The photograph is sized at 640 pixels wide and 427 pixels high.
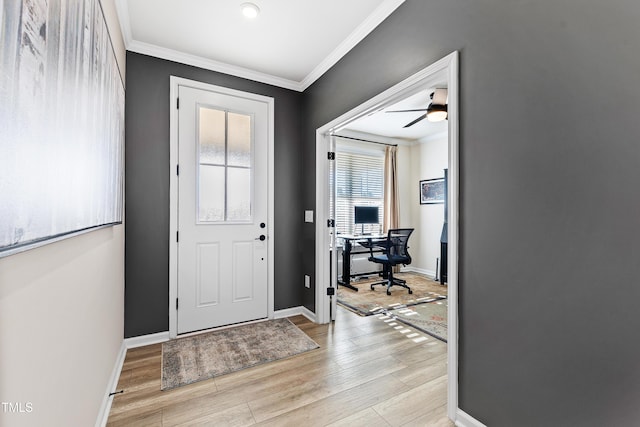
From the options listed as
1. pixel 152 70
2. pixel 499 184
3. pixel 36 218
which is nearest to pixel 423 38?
pixel 499 184

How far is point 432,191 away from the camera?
18.5ft

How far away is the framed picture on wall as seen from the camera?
545cm

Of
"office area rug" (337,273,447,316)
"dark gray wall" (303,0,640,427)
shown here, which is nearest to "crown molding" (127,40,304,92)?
"dark gray wall" (303,0,640,427)

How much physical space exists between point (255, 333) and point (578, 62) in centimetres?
296

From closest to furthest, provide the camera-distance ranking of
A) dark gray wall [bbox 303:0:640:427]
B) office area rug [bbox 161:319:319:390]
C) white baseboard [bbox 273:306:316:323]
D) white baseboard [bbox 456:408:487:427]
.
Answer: dark gray wall [bbox 303:0:640:427] → white baseboard [bbox 456:408:487:427] → office area rug [bbox 161:319:319:390] → white baseboard [bbox 273:306:316:323]

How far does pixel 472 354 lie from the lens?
5.24 ft

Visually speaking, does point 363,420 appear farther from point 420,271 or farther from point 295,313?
point 420,271

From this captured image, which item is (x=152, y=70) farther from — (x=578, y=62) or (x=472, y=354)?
(x=472, y=354)

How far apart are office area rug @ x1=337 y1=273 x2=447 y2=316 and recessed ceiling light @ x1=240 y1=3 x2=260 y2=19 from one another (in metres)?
3.08

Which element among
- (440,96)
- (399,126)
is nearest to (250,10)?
(440,96)

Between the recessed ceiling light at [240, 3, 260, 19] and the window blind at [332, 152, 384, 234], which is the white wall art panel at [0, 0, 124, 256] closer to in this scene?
the recessed ceiling light at [240, 3, 260, 19]

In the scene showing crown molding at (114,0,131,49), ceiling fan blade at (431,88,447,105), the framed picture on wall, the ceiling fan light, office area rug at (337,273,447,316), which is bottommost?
office area rug at (337,273,447,316)

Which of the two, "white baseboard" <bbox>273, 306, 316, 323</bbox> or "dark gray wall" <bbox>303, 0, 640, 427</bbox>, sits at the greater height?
"dark gray wall" <bbox>303, 0, 640, 427</bbox>

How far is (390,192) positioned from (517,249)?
438 cm
